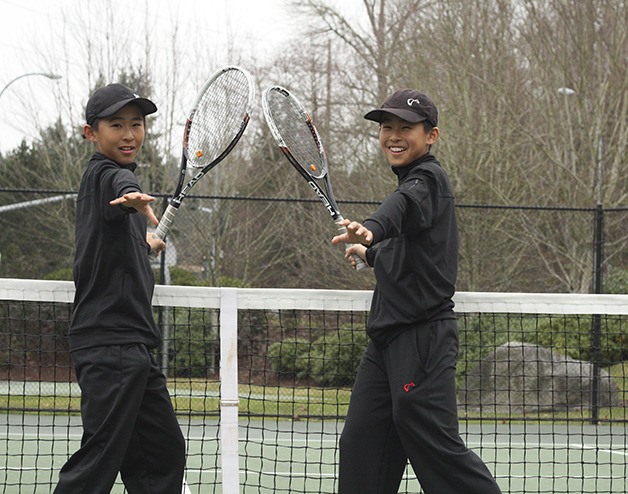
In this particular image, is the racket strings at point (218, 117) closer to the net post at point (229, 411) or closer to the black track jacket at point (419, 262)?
the net post at point (229, 411)

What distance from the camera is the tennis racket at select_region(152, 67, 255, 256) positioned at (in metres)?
4.95

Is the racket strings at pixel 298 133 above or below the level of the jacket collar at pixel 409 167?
above

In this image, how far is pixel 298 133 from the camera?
523cm

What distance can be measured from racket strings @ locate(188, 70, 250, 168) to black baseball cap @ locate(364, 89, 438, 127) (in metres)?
0.82

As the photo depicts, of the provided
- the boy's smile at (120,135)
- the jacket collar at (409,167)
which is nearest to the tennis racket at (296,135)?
the jacket collar at (409,167)

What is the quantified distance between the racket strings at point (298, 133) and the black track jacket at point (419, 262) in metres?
0.95

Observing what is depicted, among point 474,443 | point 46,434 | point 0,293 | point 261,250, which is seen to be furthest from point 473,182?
point 0,293

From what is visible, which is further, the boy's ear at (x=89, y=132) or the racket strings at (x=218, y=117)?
the racket strings at (x=218, y=117)

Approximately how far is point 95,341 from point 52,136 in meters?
16.0

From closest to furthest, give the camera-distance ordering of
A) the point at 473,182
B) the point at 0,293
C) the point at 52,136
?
1. the point at 0,293
2. the point at 473,182
3. the point at 52,136

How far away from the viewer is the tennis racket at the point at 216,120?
495cm

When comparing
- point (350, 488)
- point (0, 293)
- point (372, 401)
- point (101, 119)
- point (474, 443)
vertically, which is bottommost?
point (474, 443)

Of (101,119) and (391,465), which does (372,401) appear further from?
(101,119)

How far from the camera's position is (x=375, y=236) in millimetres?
3723
